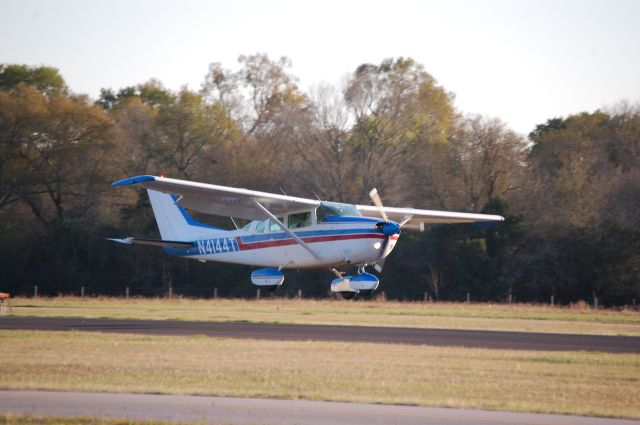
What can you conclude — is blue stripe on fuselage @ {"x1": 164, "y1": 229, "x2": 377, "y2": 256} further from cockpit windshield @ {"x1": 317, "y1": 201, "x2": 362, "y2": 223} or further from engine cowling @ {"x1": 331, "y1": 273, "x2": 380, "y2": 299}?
engine cowling @ {"x1": 331, "y1": 273, "x2": 380, "y2": 299}

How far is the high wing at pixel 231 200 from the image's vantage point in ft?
89.0

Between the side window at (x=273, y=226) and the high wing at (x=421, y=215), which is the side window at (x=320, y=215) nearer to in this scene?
the side window at (x=273, y=226)

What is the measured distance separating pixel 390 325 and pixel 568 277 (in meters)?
22.6

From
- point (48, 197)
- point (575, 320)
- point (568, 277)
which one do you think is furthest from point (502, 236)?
point (48, 197)

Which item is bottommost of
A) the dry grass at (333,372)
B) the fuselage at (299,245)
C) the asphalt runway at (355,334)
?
the dry grass at (333,372)

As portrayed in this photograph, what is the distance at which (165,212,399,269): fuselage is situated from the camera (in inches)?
1068

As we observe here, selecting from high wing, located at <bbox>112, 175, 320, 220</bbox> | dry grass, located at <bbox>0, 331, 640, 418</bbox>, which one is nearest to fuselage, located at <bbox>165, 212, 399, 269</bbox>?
high wing, located at <bbox>112, 175, 320, 220</bbox>

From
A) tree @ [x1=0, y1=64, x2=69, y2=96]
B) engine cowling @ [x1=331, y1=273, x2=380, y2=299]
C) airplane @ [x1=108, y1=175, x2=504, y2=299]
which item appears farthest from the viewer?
tree @ [x1=0, y1=64, x2=69, y2=96]

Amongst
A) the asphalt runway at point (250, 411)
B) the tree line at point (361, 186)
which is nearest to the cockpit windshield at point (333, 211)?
the asphalt runway at point (250, 411)

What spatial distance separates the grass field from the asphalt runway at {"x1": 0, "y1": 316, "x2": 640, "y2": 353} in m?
2.11

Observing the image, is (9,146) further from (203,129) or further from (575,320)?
(575,320)

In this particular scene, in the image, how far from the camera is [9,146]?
59.5m

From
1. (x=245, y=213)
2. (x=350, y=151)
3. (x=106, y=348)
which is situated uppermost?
(x=350, y=151)

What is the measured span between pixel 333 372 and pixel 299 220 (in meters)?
11.1
